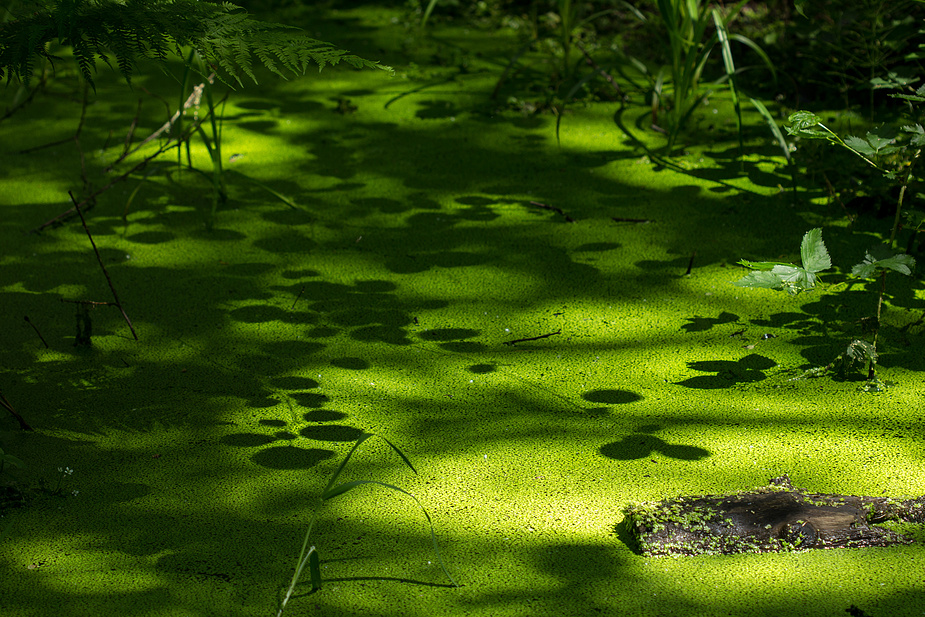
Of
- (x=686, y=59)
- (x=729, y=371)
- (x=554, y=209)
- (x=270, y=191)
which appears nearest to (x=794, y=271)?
(x=729, y=371)

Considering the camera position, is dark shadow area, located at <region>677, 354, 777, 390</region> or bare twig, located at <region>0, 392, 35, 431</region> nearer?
bare twig, located at <region>0, 392, 35, 431</region>

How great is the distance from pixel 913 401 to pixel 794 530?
52 centimetres

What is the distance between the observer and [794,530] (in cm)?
137

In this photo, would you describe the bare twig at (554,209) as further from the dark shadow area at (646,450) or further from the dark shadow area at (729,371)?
the dark shadow area at (646,450)

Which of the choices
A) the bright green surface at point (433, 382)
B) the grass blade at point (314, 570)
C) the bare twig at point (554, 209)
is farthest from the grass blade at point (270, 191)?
the grass blade at point (314, 570)

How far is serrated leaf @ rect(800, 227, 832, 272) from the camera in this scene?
1.63m

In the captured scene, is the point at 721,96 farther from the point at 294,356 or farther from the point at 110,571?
the point at 110,571

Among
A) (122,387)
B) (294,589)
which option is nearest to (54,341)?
(122,387)

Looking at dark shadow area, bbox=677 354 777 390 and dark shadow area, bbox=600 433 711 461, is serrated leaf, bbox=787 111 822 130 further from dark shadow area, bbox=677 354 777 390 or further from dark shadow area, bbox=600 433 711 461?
dark shadow area, bbox=600 433 711 461

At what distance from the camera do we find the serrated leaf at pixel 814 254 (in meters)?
1.63

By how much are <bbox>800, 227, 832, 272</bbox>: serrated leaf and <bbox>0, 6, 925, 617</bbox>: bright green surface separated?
0.28 meters

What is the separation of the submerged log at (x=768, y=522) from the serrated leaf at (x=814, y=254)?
443 mm

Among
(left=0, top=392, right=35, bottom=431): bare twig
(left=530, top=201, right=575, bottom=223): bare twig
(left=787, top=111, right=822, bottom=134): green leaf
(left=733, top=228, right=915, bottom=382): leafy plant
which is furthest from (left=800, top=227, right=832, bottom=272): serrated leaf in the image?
(left=0, top=392, right=35, bottom=431): bare twig

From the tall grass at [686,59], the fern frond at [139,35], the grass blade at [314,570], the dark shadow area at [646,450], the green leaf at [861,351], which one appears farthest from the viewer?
the tall grass at [686,59]
